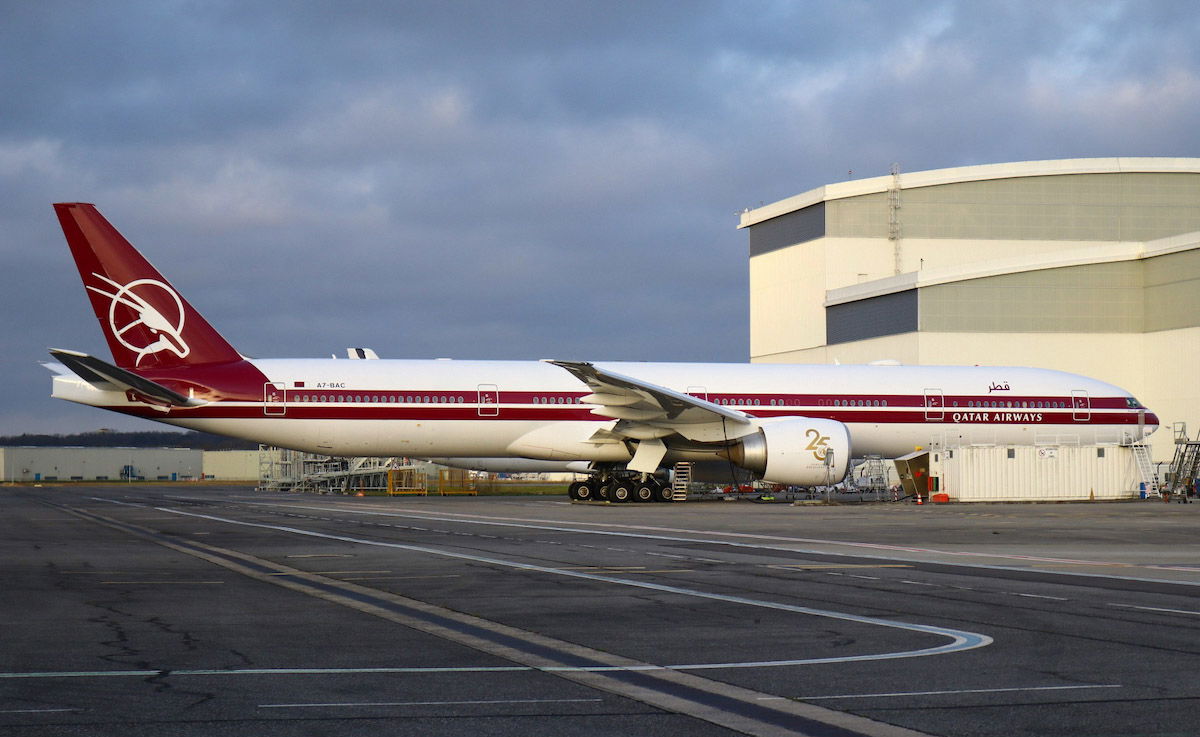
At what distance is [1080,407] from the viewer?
134ft

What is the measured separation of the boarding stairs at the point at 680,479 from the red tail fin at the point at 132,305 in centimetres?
1417

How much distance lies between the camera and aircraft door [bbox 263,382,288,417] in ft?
117

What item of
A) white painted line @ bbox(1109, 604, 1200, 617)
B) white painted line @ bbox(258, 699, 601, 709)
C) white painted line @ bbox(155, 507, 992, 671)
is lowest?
white painted line @ bbox(258, 699, 601, 709)

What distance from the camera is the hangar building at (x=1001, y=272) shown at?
5978 centimetres

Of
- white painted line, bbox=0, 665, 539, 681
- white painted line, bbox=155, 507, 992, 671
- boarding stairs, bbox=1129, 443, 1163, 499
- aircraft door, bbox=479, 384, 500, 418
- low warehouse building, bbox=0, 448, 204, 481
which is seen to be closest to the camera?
white painted line, bbox=0, 665, 539, 681

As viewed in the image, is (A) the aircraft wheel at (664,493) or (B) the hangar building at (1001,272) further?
(B) the hangar building at (1001,272)

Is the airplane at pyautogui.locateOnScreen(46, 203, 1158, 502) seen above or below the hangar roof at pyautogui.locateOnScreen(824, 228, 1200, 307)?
below

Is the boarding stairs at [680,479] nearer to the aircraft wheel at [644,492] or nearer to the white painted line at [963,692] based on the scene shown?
the aircraft wheel at [644,492]

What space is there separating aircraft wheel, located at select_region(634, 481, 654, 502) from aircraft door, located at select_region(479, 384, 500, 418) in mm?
5061

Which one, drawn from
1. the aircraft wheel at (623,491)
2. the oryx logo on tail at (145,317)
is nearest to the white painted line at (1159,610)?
the aircraft wheel at (623,491)

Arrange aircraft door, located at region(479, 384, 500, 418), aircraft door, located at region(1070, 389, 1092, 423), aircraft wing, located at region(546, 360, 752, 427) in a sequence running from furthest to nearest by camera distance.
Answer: aircraft door, located at region(1070, 389, 1092, 423)
aircraft door, located at region(479, 384, 500, 418)
aircraft wing, located at region(546, 360, 752, 427)

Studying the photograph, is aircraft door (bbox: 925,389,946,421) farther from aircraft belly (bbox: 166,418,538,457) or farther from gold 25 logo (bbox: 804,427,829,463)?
aircraft belly (bbox: 166,418,538,457)

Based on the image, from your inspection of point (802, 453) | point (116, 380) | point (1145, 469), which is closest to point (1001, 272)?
point (1145, 469)

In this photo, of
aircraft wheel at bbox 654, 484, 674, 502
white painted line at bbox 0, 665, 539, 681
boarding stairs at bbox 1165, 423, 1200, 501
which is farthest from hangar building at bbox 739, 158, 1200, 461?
white painted line at bbox 0, 665, 539, 681
